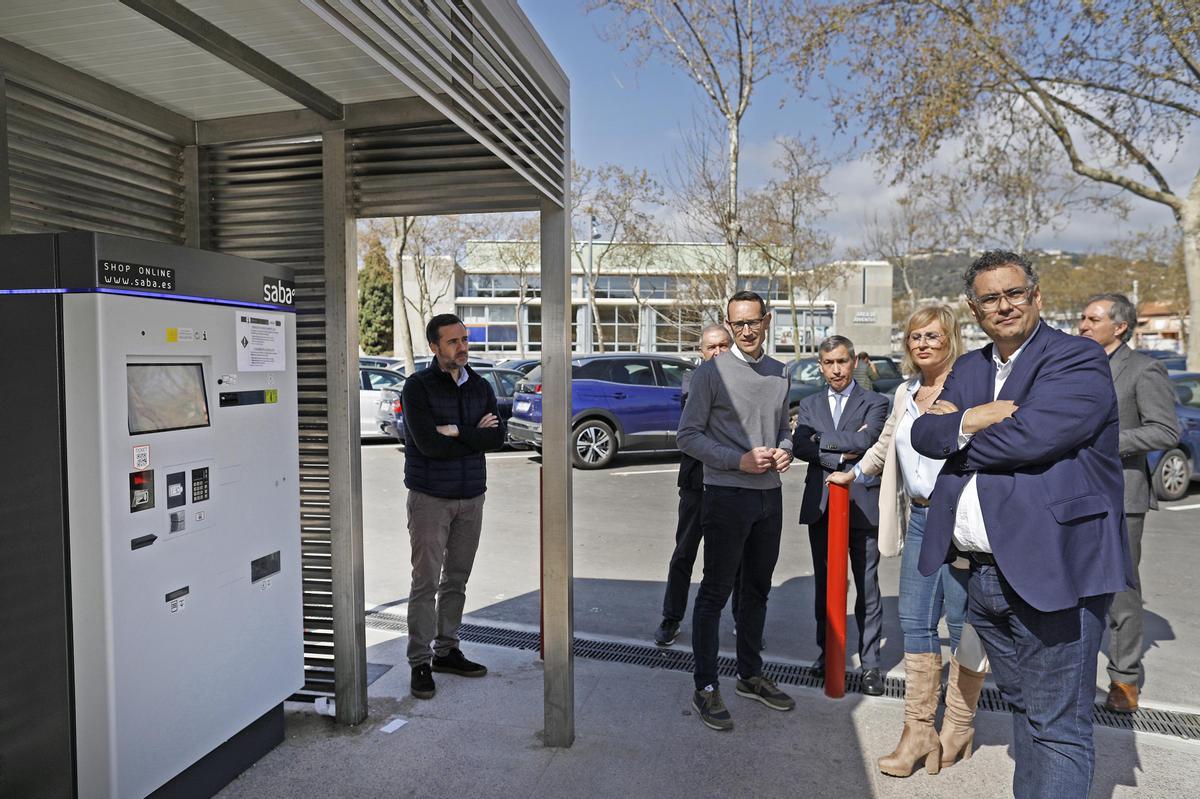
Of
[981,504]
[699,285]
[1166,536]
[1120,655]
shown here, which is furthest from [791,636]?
[699,285]

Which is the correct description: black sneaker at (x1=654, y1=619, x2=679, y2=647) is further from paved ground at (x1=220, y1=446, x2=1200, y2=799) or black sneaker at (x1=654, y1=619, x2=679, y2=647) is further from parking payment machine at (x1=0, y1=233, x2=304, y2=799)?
parking payment machine at (x1=0, y1=233, x2=304, y2=799)

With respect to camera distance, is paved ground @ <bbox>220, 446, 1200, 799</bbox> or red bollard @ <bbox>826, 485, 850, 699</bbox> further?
red bollard @ <bbox>826, 485, 850, 699</bbox>

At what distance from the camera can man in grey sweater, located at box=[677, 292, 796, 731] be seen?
375cm

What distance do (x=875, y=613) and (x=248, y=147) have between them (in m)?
3.85

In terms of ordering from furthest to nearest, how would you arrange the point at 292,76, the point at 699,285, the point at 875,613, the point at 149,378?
the point at 699,285
the point at 875,613
the point at 292,76
the point at 149,378

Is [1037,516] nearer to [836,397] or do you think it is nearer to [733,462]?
[733,462]

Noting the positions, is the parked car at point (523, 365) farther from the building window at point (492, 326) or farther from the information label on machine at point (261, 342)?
the building window at point (492, 326)

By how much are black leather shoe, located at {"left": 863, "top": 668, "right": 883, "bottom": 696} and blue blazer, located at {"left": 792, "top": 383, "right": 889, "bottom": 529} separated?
0.74 meters

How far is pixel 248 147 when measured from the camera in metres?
3.83

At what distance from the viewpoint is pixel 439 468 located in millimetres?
4188

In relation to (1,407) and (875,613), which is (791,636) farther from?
(1,407)

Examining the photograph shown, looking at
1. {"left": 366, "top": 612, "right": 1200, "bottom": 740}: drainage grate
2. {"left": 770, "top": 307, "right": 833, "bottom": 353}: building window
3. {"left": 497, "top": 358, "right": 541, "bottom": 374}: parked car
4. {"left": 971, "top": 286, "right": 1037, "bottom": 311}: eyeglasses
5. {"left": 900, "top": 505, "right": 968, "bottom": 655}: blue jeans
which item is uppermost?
{"left": 770, "top": 307, "right": 833, "bottom": 353}: building window

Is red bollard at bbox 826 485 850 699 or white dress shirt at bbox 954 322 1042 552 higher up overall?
white dress shirt at bbox 954 322 1042 552

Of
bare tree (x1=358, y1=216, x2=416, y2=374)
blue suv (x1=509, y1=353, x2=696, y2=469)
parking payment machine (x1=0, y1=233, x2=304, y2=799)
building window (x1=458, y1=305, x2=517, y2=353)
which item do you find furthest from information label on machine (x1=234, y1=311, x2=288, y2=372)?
building window (x1=458, y1=305, x2=517, y2=353)
